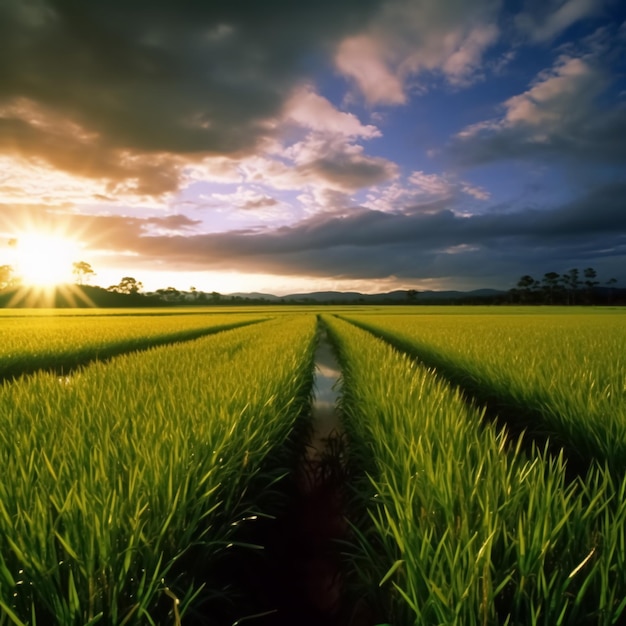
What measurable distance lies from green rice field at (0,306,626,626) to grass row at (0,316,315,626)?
0.01m

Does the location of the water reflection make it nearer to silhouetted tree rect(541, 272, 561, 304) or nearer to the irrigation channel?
the irrigation channel

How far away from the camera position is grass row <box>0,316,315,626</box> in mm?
1356

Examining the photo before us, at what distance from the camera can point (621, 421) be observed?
3215 mm

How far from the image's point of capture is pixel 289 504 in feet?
11.0

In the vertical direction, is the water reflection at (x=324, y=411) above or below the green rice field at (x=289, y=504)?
below

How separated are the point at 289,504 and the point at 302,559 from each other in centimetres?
61

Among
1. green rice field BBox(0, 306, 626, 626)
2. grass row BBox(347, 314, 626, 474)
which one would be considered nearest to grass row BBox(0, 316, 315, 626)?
green rice field BBox(0, 306, 626, 626)

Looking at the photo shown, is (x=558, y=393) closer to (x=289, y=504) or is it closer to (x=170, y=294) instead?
(x=289, y=504)

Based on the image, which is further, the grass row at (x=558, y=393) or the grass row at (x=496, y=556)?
the grass row at (x=558, y=393)

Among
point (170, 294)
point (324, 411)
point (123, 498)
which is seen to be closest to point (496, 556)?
point (123, 498)

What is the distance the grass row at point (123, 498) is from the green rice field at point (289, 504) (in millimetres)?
13

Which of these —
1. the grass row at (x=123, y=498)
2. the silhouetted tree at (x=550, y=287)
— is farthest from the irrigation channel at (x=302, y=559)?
the silhouetted tree at (x=550, y=287)

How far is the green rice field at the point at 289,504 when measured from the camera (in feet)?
4.46

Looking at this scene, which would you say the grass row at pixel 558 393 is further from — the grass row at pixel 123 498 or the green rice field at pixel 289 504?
the grass row at pixel 123 498
